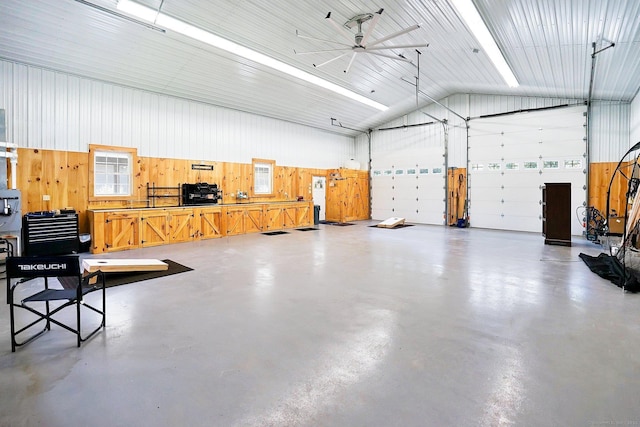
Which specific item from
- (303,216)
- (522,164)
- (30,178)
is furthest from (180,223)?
(522,164)

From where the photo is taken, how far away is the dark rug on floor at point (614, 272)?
14.7 ft

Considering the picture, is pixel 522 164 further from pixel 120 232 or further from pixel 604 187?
pixel 120 232

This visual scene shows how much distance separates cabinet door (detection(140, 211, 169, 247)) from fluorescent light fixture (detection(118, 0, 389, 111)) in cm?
413

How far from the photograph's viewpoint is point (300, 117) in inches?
487

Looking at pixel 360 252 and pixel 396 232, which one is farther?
pixel 396 232

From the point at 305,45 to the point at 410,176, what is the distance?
7661 mm

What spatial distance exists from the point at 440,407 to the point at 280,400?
3.29 feet

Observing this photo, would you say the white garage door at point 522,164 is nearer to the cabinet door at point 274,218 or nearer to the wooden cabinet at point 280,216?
the wooden cabinet at point 280,216

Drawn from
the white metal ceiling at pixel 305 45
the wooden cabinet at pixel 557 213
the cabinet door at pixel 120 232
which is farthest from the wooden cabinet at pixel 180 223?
the wooden cabinet at pixel 557 213

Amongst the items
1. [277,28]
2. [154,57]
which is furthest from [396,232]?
[154,57]

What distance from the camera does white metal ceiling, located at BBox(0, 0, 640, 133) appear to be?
18.8 feet

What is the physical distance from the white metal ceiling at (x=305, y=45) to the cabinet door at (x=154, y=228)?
10.8 ft

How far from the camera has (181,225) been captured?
877 cm

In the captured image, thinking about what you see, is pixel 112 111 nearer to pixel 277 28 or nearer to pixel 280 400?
pixel 277 28
